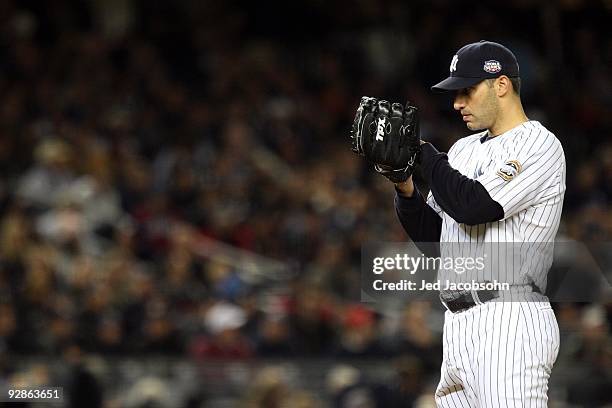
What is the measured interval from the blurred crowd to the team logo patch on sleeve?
12.1 ft

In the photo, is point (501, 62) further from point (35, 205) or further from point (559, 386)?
point (35, 205)

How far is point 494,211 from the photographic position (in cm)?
349

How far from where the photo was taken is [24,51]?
37.4 feet

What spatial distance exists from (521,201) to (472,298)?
0.35 m

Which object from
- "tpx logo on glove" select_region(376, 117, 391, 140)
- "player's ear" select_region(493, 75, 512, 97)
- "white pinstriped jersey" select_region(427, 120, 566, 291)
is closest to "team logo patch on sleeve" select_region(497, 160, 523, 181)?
"white pinstriped jersey" select_region(427, 120, 566, 291)

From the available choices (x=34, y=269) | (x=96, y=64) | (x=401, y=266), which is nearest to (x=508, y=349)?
(x=401, y=266)

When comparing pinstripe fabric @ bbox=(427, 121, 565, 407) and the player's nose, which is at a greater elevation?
the player's nose

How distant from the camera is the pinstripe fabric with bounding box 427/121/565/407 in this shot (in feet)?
11.5

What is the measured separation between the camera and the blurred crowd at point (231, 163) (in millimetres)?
8156

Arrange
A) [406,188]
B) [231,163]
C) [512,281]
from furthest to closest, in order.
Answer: [231,163], [406,188], [512,281]

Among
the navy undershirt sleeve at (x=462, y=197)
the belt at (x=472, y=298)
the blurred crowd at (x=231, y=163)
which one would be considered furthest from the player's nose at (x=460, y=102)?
the blurred crowd at (x=231, y=163)

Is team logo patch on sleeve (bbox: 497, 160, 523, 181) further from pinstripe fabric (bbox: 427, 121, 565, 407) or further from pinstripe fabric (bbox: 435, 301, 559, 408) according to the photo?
pinstripe fabric (bbox: 435, 301, 559, 408)

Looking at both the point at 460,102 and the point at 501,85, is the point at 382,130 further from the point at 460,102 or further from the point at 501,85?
the point at 501,85

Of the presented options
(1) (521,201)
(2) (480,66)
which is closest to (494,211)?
(1) (521,201)
